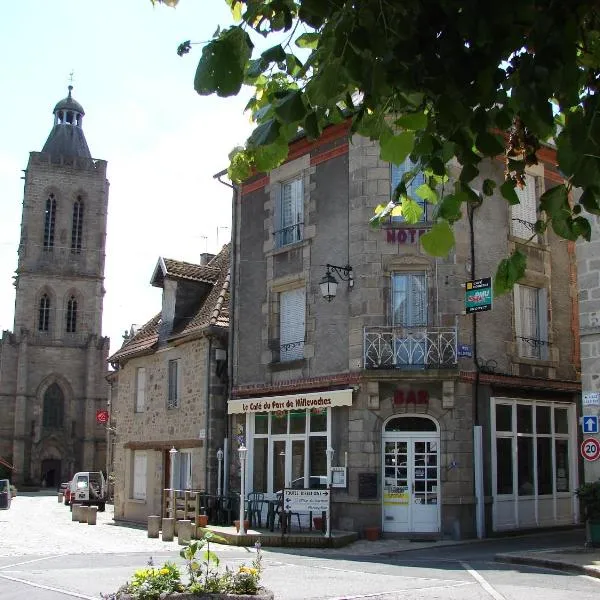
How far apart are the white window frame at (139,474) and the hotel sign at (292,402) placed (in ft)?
16.9

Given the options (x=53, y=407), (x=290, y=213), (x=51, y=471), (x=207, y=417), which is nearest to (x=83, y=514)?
(x=207, y=417)

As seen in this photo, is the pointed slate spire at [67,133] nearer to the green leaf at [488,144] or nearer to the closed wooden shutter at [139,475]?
the closed wooden shutter at [139,475]

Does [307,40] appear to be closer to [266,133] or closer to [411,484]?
Answer: [266,133]

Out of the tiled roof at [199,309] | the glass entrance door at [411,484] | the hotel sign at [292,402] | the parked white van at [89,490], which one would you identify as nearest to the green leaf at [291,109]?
the hotel sign at [292,402]

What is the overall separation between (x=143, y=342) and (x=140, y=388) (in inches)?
55.8

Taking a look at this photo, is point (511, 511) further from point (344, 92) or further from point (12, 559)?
point (344, 92)

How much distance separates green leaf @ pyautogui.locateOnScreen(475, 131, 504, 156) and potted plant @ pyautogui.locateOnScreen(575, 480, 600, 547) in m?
12.6

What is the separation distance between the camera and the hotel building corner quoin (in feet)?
61.0

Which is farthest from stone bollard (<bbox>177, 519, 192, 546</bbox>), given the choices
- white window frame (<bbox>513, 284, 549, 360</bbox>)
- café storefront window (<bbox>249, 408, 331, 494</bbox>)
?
white window frame (<bbox>513, 284, 549, 360</bbox>)

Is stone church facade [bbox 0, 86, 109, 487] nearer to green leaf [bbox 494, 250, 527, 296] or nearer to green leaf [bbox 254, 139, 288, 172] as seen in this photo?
green leaf [bbox 254, 139, 288, 172]

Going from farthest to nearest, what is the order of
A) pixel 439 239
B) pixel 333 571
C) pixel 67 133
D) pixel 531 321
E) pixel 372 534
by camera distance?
pixel 67 133 < pixel 531 321 < pixel 372 534 < pixel 333 571 < pixel 439 239

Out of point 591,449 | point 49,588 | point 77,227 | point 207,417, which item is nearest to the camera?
point 49,588

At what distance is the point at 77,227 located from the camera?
74938 mm

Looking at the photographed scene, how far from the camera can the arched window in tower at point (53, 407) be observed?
71062 mm
